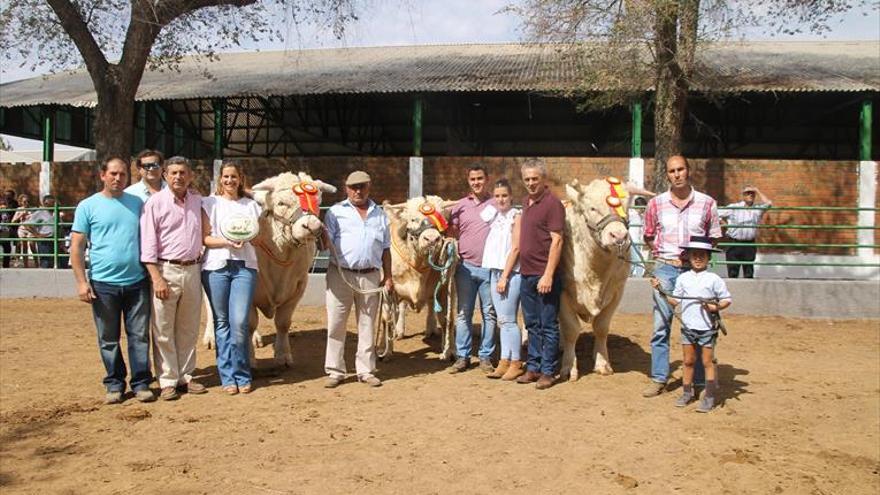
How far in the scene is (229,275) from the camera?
241 inches

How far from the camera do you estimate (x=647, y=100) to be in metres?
17.0

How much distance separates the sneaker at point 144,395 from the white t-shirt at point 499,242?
10.1ft

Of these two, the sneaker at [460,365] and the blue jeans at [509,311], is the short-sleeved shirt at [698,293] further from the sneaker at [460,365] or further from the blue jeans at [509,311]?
the sneaker at [460,365]

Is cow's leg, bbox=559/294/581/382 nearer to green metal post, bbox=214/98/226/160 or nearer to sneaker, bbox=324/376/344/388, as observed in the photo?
sneaker, bbox=324/376/344/388

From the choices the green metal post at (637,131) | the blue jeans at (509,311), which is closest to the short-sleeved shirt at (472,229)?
the blue jeans at (509,311)

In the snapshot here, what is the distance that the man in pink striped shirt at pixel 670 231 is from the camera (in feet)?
19.0

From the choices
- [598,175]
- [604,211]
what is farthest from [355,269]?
[598,175]

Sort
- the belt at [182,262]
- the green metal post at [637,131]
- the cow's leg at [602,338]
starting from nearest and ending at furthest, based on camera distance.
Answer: the belt at [182,262] → the cow's leg at [602,338] → the green metal post at [637,131]

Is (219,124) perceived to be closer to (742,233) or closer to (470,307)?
(742,233)

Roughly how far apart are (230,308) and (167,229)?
0.85 metres

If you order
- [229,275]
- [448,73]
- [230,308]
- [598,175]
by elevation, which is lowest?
[230,308]

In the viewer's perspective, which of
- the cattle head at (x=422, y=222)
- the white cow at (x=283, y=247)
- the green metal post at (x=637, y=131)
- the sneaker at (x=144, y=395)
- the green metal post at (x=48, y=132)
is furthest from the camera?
the green metal post at (x=48, y=132)

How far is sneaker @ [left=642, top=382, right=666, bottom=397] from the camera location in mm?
6117

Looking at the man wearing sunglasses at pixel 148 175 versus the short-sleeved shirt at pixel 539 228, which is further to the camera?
the short-sleeved shirt at pixel 539 228
